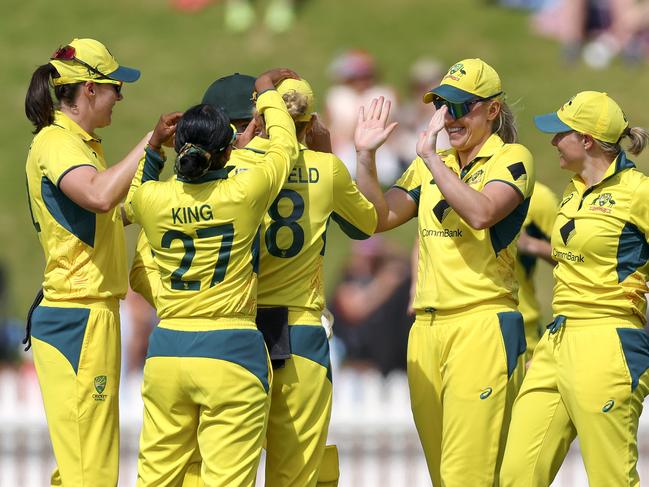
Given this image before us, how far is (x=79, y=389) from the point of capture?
6.26m

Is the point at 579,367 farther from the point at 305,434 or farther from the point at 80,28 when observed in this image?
the point at 80,28

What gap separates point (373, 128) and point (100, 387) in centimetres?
189

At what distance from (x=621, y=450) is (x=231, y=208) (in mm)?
2216

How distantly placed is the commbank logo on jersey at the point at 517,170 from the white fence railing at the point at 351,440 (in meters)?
4.29

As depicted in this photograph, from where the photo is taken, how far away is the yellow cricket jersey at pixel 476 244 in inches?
246

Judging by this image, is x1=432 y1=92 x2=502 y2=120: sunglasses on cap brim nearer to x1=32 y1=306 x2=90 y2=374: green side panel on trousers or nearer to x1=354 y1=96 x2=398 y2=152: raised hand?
x1=354 y1=96 x2=398 y2=152: raised hand

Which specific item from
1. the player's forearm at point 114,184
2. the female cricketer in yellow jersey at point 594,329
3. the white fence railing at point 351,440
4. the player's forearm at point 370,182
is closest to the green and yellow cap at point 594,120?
the female cricketer in yellow jersey at point 594,329

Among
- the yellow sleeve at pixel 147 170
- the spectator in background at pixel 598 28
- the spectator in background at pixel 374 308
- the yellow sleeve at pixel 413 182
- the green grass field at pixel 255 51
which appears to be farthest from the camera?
the spectator in background at pixel 598 28

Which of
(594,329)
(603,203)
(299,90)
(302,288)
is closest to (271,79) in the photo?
(299,90)

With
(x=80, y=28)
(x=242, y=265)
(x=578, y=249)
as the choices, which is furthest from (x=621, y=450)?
(x=80, y=28)

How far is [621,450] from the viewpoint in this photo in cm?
607

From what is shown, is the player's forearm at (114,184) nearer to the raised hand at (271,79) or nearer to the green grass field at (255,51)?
the raised hand at (271,79)

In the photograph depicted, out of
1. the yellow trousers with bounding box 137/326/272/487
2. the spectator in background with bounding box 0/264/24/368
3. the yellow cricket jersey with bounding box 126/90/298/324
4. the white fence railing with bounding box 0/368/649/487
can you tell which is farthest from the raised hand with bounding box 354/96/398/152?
the spectator in background with bounding box 0/264/24/368

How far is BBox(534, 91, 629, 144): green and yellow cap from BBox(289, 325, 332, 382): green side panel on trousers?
5.00 feet
